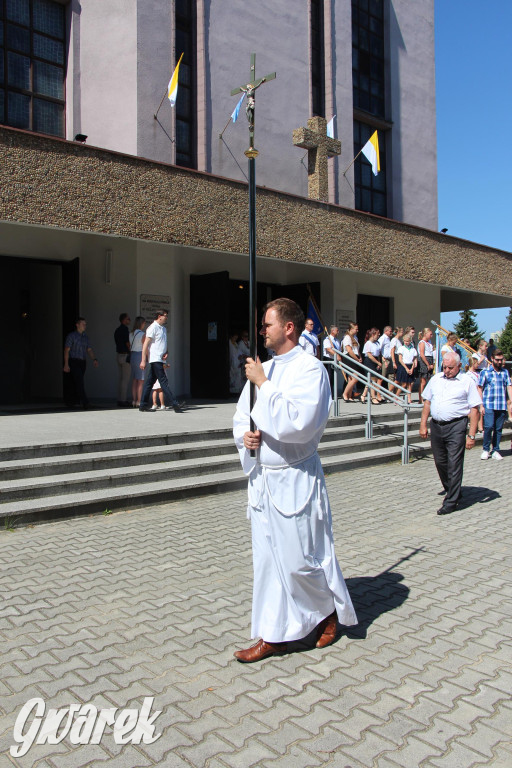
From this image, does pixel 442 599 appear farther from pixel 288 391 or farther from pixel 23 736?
pixel 23 736

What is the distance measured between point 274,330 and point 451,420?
4087mm

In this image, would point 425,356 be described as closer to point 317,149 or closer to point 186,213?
point 317,149

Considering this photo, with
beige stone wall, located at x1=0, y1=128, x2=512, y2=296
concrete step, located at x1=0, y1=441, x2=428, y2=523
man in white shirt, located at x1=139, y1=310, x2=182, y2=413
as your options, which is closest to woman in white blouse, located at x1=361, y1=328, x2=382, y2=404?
beige stone wall, located at x1=0, y1=128, x2=512, y2=296

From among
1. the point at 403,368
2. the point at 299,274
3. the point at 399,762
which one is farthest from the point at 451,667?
the point at 299,274

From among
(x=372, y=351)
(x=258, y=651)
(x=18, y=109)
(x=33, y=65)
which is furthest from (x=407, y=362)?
(x=258, y=651)

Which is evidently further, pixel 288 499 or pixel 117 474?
pixel 117 474

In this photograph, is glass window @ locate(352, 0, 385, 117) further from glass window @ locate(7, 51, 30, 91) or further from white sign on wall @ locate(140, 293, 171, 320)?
glass window @ locate(7, 51, 30, 91)

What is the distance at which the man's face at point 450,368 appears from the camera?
7.25m

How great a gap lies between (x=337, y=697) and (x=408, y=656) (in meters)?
0.64

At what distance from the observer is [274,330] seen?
11.8ft

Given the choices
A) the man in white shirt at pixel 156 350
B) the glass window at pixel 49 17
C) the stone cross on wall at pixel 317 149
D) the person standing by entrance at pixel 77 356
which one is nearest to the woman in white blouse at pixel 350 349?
the stone cross on wall at pixel 317 149

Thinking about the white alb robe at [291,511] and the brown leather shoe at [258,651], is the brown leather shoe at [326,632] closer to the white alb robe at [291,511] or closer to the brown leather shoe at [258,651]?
the white alb robe at [291,511]

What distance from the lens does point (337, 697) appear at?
311cm

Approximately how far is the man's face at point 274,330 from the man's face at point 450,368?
13.4 feet
